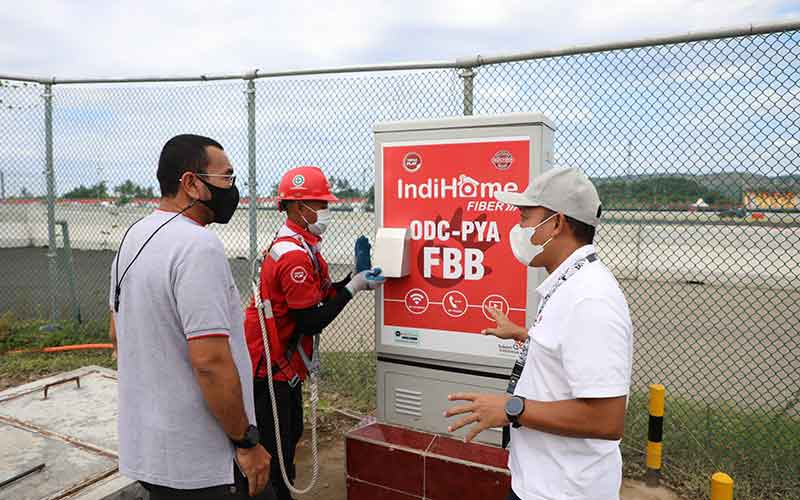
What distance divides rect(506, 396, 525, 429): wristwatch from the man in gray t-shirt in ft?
3.16

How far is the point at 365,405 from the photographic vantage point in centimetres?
554

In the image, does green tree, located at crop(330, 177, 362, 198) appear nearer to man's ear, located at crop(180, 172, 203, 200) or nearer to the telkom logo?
the telkom logo

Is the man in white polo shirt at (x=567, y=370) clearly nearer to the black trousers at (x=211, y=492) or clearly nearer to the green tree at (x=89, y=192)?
the black trousers at (x=211, y=492)

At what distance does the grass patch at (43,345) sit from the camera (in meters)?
6.34

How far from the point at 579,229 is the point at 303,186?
6.06 feet

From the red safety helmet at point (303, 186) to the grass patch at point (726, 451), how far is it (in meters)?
3.17

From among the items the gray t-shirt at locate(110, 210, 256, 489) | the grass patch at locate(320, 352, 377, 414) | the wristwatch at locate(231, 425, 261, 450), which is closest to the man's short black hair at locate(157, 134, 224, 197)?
the gray t-shirt at locate(110, 210, 256, 489)

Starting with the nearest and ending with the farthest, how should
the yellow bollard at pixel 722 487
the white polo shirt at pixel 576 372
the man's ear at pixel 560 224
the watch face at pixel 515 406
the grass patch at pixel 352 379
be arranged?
the white polo shirt at pixel 576 372
the watch face at pixel 515 406
the man's ear at pixel 560 224
the yellow bollard at pixel 722 487
the grass patch at pixel 352 379

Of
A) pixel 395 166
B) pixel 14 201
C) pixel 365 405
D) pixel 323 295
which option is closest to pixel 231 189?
pixel 323 295

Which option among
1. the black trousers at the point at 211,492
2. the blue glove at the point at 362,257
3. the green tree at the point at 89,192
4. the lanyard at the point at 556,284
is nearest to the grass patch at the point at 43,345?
the green tree at the point at 89,192

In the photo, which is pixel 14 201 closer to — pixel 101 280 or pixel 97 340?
pixel 97 340

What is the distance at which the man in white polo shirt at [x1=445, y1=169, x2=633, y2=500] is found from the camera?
1715mm

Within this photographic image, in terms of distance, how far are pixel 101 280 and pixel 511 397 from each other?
41.2 feet

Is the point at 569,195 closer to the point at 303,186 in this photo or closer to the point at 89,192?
the point at 303,186
